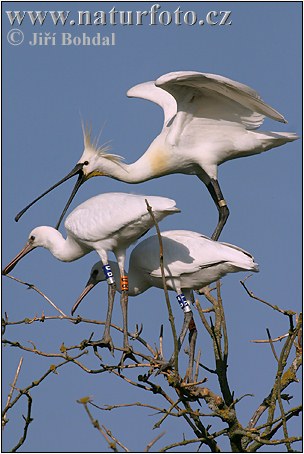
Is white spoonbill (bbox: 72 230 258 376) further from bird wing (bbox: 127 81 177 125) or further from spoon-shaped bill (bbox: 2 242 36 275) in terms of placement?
bird wing (bbox: 127 81 177 125)

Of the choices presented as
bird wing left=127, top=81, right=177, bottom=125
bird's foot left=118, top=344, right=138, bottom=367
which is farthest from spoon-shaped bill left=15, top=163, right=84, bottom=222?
bird's foot left=118, top=344, right=138, bottom=367

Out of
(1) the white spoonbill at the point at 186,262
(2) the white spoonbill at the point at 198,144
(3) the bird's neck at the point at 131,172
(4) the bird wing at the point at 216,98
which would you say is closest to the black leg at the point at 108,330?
(1) the white spoonbill at the point at 186,262

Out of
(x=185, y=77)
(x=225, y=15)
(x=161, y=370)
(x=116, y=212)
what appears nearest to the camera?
(x=161, y=370)

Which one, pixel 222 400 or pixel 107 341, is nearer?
pixel 222 400

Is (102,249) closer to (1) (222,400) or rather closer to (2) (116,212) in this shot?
(2) (116,212)

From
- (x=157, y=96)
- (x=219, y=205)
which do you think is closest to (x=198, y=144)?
(x=219, y=205)

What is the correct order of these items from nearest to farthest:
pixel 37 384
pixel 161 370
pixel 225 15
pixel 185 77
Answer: pixel 37 384
pixel 161 370
pixel 185 77
pixel 225 15

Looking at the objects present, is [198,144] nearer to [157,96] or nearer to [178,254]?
[157,96]

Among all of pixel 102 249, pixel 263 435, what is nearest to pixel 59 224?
pixel 102 249

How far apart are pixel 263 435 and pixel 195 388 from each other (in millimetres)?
718

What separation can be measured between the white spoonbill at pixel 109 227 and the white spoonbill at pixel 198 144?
1297mm

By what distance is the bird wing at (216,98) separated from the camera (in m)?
10.4

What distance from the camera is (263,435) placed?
25.6ft

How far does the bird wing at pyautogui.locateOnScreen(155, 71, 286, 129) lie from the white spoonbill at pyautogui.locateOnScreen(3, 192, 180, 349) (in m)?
1.65
